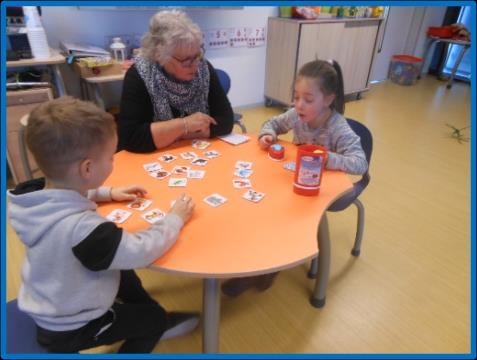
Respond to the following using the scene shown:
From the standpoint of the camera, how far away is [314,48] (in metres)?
3.93

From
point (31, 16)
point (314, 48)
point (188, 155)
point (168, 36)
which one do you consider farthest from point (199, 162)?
point (314, 48)

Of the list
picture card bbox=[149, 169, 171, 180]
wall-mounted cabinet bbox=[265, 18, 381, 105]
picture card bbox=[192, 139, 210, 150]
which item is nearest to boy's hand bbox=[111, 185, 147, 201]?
picture card bbox=[149, 169, 171, 180]

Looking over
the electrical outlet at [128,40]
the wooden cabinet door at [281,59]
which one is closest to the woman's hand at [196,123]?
the electrical outlet at [128,40]

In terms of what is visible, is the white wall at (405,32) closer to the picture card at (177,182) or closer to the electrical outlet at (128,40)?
the electrical outlet at (128,40)

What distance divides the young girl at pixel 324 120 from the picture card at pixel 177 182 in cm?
46

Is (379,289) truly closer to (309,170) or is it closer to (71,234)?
(309,170)

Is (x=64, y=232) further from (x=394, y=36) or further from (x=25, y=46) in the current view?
(x=394, y=36)

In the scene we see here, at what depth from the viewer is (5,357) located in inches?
36.4

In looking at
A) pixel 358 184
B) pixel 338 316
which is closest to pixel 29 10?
pixel 358 184

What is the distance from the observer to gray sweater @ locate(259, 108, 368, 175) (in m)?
1.35

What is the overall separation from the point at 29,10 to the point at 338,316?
2775mm

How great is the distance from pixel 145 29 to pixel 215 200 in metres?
2.71

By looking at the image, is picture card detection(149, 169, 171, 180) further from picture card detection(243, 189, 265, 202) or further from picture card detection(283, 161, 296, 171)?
picture card detection(283, 161, 296, 171)

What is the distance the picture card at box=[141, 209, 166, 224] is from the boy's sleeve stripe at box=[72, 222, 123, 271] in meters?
0.18
